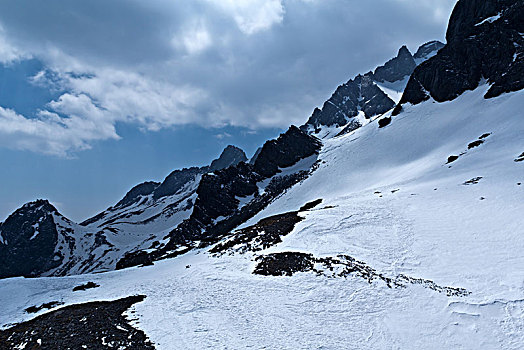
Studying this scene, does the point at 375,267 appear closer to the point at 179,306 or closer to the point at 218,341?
the point at 218,341

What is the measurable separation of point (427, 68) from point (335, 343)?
4608 inches

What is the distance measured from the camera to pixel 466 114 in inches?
2854

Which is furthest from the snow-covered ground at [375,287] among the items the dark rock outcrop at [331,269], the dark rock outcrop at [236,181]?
the dark rock outcrop at [236,181]

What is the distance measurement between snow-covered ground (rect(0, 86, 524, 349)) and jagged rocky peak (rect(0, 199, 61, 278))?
175922 millimetres

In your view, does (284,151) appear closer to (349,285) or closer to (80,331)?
(349,285)

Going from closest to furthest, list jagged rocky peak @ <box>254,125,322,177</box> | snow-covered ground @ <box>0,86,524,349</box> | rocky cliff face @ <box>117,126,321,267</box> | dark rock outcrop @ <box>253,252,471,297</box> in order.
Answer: snow-covered ground @ <box>0,86,524,349</box>, dark rock outcrop @ <box>253,252,471,297</box>, rocky cliff face @ <box>117,126,321,267</box>, jagged rocky peak @ <box>254,125,322,177</box>

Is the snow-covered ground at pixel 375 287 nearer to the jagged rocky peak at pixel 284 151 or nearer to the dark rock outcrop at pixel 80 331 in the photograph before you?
the dark rock outcrop at pixel 80 331

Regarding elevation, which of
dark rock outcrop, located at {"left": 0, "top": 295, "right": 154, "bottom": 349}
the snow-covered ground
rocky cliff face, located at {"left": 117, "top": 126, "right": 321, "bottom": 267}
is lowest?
the snow-covered ground

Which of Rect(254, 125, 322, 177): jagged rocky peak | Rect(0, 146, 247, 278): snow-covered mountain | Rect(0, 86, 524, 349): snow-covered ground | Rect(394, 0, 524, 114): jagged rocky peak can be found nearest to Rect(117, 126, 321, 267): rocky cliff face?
Rect(254, 125, 322, 177): jagged rocky peak

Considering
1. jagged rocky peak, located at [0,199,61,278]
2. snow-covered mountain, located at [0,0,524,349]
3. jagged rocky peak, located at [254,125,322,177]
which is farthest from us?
jagged rocky peak, located at [0,199,61,278]

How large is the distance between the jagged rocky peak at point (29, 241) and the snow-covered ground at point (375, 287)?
176 metres

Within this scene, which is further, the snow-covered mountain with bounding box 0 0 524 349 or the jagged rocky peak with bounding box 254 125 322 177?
the jagged rocky peak with bounding box 254 125 322 177

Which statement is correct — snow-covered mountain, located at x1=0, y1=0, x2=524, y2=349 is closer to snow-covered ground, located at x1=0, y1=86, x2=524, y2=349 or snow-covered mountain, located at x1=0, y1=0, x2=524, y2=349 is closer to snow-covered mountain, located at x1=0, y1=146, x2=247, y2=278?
snow-covered ground, located at x1=0, y1=86, x2=524, y2=349

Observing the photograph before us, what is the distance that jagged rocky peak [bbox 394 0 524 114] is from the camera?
7650cm
